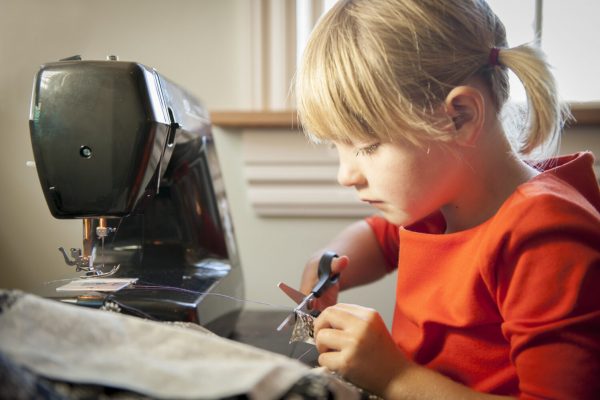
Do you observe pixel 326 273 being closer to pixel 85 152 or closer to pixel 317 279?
pixel 317 279

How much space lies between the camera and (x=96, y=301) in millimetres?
590

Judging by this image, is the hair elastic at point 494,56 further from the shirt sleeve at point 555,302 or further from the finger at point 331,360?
the finger at point 331,360

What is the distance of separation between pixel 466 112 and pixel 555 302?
22 cm

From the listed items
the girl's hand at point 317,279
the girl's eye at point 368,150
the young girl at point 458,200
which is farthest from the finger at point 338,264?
the girl's eye at point 368,150

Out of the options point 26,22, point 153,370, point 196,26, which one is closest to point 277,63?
point 196,26

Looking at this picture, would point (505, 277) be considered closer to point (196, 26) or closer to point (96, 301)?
point (96, 301)

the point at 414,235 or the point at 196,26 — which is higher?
the point at 196,26

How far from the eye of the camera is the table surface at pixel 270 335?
648mm

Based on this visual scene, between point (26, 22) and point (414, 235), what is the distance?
685 mm

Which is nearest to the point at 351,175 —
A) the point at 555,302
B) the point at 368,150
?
the point at 368,150

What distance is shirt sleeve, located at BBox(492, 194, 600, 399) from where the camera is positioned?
1.63 feet

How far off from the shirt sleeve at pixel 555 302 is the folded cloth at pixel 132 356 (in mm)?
181

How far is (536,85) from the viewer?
62 centimetres

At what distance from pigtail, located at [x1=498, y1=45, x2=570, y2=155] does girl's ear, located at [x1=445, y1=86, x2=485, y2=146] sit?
0.05m
